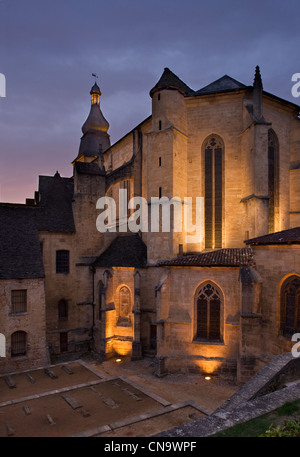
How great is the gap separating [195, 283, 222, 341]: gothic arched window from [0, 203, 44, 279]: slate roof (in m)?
10.7

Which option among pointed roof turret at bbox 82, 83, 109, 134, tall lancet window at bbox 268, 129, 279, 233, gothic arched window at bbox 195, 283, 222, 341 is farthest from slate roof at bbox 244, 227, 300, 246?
pointed roof turret at bbox 82, 83, 109, 134

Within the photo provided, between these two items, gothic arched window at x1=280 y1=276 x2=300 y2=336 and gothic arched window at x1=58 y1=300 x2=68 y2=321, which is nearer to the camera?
gothic arched window at x1=280 y1=276 x2=300 y2=336

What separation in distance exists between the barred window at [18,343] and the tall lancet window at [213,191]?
13.8 metres

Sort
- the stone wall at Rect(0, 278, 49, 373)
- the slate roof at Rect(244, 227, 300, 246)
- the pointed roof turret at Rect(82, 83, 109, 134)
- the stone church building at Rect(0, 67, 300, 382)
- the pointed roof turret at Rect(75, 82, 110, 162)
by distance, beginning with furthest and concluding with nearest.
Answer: the pointed roof turret at Rect(82, 83, 109, 134)
the pointed roof turret at Rect(75, 82, 110, 162)
the stone wall at Rect(0, 278, 49, 373)
the stone church building at Rect(0, 67, 300, 382)
the slate roof at Rect(244, 227, 300, 246)

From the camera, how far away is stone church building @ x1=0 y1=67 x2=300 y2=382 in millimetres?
14867

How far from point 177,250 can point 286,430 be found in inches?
592

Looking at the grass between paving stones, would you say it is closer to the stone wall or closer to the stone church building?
the stone church building

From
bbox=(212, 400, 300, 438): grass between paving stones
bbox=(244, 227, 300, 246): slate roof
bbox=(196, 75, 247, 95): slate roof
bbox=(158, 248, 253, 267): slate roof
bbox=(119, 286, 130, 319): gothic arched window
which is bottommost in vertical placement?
bbox=(119, 286, 130, 319): gothic arched window

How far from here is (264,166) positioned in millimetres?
18828

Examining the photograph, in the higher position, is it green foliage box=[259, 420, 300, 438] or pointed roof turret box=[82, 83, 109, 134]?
→ pointed roof turret box=[82, 83, 109, 134]

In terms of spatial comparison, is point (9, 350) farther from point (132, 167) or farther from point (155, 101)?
point (155, 101)

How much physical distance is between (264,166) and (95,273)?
48.9ft

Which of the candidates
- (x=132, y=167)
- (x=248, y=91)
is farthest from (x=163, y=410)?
(x=248, y=91)

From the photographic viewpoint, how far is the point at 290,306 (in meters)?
13.8
